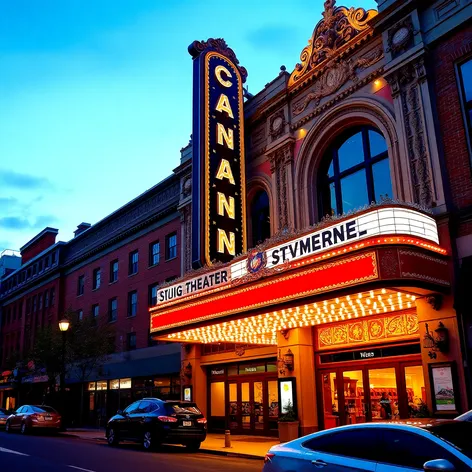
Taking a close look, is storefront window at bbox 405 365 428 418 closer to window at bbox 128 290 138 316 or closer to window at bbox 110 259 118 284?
window at bbox 128 290 138 316

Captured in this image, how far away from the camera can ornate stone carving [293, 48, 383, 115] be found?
20314 millimetres

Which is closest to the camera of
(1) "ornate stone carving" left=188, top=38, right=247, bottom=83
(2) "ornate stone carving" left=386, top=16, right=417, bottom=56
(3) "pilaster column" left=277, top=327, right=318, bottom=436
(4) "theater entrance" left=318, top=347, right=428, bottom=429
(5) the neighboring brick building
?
(4) "theater entrance" left=318, top=347, right=428, bottom=429

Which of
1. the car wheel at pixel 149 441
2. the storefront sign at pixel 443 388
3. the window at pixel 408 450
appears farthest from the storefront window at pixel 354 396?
the window at pixel 408 450

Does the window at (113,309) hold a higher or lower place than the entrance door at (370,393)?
higher

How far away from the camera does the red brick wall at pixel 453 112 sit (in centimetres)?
1627

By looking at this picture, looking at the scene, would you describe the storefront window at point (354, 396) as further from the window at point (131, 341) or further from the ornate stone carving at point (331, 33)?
the window at point (131, 341)

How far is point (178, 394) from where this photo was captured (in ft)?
95.3

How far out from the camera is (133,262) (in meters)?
35.4

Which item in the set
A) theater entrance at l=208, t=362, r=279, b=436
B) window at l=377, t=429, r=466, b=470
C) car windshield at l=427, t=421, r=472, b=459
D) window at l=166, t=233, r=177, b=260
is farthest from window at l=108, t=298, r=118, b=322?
car windshield at l=427, t=421, r=472, b=459

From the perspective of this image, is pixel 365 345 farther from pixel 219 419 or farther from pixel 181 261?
pixel 181 261

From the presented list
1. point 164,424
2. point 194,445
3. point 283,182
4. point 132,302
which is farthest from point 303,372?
point 132,302

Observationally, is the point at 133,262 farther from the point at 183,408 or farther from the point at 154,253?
the point at 183,408

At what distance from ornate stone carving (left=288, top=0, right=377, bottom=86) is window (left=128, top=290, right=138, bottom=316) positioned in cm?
1712

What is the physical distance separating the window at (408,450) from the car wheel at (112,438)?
15978 mm
